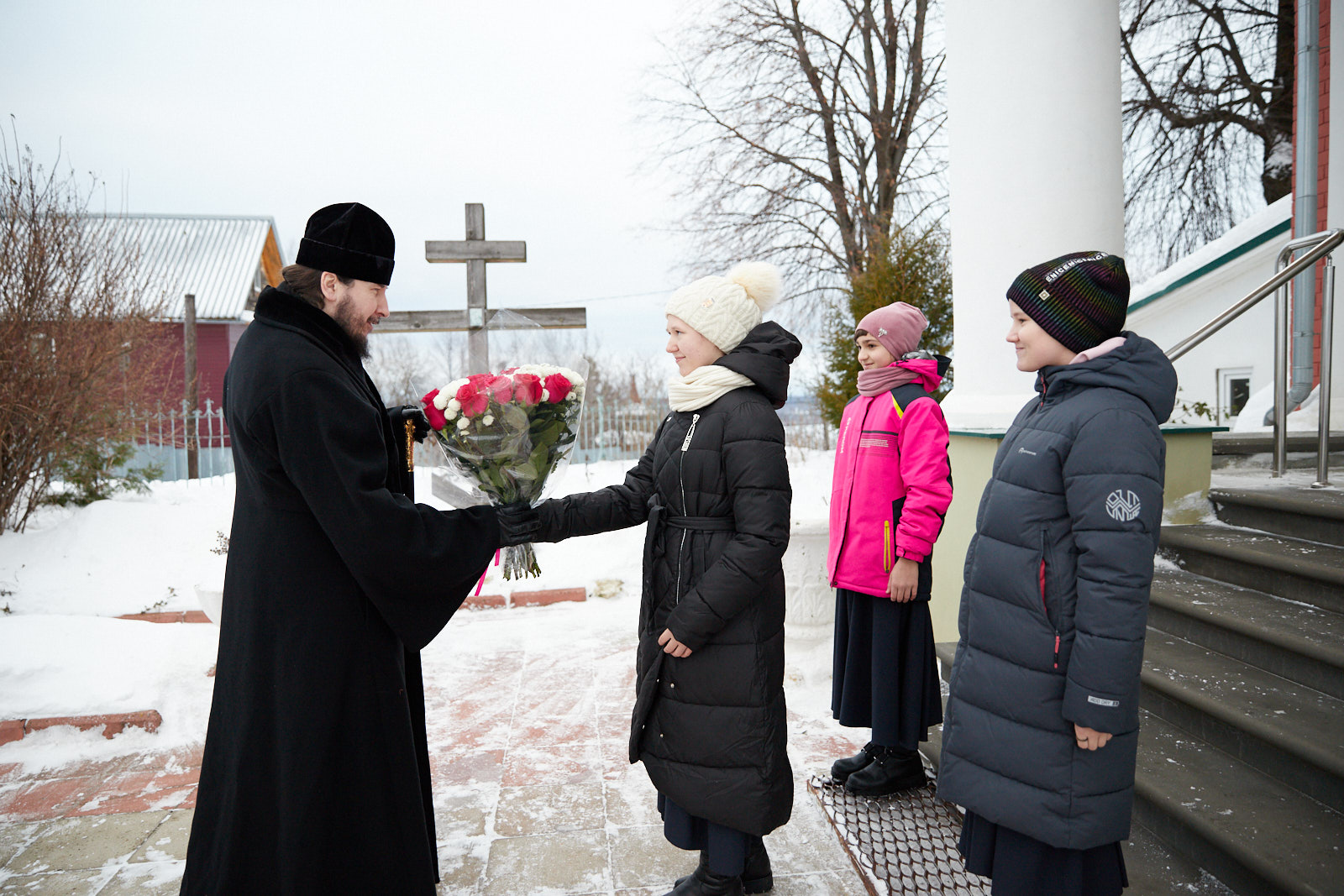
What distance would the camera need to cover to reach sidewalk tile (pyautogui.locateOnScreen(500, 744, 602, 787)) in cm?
331

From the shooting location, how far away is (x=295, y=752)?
6.12ft

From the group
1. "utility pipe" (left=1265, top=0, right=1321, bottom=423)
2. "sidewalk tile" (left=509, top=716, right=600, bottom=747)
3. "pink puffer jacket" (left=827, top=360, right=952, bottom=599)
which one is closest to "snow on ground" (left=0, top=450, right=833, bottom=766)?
"sidewalk tile" (left=509, top=716, right=600, bottom=747)

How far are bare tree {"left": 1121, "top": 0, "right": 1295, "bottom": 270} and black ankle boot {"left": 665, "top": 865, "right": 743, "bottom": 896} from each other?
14600 mm

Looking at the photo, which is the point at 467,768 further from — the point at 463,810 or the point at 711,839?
the point at 711,839

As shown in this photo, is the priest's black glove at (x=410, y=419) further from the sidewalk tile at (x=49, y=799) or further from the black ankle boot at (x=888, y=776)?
the sidewalk tile at (x=49, y=799)

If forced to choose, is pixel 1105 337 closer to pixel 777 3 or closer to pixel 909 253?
pixel 909 253

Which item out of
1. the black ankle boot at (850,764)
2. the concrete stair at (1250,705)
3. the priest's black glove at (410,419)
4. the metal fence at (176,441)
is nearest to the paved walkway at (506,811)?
the black ankle boot at (850,764)

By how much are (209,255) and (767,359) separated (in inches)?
847

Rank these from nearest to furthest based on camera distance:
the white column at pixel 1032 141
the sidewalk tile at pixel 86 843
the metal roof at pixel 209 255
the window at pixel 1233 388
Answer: the sidewalk tile at pixel 86 843 < the white column at pixel 1032 141 < the window at pixel 1233 388 < the metal roof at pixel 209 255

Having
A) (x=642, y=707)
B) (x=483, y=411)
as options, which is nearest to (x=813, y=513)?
(x=642, y=707)

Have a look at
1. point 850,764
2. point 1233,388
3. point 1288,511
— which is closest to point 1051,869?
point 850,764

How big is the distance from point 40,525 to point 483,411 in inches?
272

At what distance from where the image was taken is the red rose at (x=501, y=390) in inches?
87.6

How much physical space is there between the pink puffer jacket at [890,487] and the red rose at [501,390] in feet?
5.16
